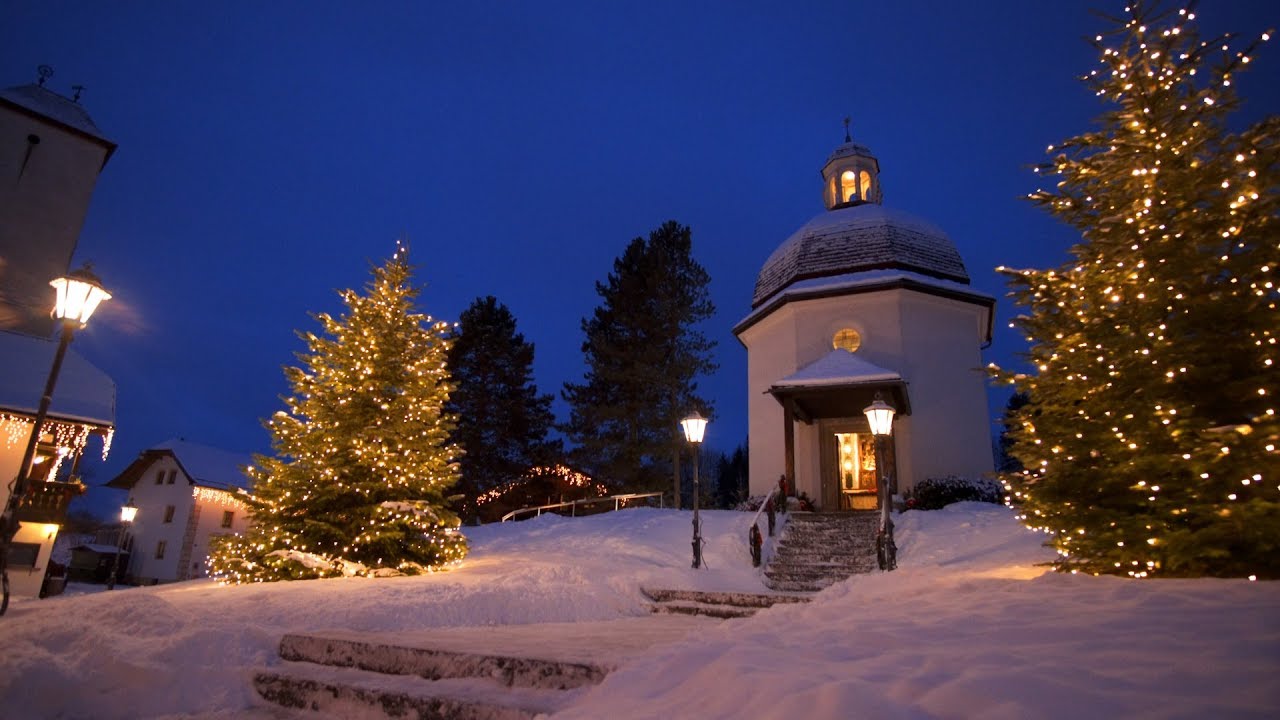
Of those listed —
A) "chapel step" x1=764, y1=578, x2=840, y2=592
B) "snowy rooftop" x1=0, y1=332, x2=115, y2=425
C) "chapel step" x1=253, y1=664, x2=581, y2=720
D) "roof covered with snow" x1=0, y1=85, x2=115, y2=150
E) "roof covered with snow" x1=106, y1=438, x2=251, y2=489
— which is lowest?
"chapel step" x1=253, y1=664, x2=581, y2=720

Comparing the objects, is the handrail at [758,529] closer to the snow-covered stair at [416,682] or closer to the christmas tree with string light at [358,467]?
the christmas tree with string light at [358,467]

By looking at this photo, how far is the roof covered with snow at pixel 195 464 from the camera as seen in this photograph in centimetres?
3262

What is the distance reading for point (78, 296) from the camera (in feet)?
24.0

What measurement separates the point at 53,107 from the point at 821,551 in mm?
30502

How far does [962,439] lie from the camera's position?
63.7ft

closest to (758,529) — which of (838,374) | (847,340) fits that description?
(838,374)

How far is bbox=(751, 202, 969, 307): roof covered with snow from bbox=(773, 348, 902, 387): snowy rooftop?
438cm

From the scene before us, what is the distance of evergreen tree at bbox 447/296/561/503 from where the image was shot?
113 ft

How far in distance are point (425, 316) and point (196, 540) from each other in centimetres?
2748

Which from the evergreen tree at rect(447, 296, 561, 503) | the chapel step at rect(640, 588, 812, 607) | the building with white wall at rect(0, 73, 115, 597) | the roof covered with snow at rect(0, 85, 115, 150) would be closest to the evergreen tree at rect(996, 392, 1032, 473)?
the chapel step at rect(640, 588, 812, 607)

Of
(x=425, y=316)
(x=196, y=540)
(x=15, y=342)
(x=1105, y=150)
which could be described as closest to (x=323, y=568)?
(x=425, y=316)

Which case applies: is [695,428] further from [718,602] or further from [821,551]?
[821,551]

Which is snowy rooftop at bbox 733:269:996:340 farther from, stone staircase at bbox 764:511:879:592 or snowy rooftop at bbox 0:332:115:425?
snowy rooftop at bbox 0:332:115:425

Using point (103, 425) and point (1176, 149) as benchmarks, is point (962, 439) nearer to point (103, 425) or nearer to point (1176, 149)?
point (1176, 149)
